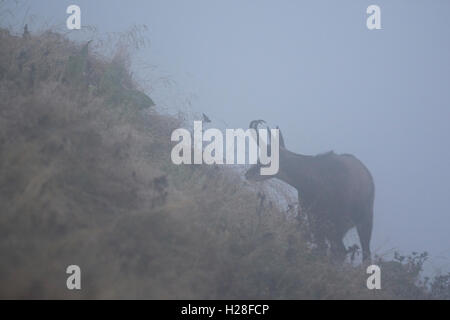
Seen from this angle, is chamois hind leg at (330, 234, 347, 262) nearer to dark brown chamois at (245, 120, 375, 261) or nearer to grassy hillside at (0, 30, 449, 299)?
dark brown chamois at (245, 120, 375, 261)

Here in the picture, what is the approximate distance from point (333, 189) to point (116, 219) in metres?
4.71

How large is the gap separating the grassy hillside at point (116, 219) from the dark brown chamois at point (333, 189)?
0.85 metres

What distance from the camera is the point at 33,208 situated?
3.63 m

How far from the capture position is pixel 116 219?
155 inches

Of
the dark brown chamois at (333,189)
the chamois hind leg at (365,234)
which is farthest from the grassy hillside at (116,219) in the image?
the dark brown chamois at (333,189)

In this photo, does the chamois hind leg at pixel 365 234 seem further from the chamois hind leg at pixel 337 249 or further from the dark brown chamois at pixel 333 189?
the chamois hind leg at pixel 337 249

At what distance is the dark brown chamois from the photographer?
23.7 feet

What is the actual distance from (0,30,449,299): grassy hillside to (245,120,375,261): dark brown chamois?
0.85 m

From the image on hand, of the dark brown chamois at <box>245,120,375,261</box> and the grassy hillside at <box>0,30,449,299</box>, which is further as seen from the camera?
the dark brown chamois at <box>245,120,375,261</box>

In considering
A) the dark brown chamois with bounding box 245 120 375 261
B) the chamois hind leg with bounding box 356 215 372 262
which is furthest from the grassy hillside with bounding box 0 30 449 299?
the dark brown chamois with bounding box 245 120 375 261

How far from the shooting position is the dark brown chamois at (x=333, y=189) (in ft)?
23.7

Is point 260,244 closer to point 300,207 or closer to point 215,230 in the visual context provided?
point 215,230

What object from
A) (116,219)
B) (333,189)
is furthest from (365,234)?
(116,219)
